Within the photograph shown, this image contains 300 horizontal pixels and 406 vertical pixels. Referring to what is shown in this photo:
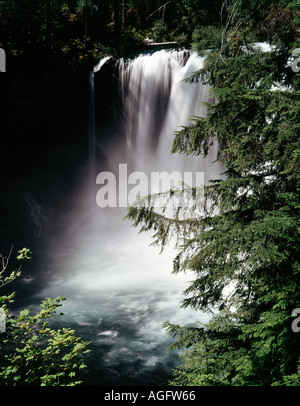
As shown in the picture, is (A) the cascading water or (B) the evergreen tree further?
(A) the cascading water

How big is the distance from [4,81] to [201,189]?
1403 cm

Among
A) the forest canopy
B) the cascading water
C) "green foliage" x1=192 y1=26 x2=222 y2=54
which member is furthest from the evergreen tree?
"green foliage" x1=192 y1=26 x2=222 y2=54

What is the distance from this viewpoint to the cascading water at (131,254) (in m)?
8.30

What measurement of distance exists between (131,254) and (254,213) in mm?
11434

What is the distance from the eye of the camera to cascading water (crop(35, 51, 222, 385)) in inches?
327

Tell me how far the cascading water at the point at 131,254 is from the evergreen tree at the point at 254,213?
190cm

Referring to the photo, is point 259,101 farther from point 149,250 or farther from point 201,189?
point 149,250

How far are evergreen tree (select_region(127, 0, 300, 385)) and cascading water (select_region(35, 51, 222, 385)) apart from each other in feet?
6.24

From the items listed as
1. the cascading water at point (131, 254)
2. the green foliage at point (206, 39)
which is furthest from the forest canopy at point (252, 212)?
the green foliage at point (206, 39)

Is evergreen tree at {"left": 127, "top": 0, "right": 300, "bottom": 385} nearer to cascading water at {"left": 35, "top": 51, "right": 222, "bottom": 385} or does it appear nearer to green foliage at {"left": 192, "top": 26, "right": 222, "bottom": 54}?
cascading water at {"left": 35, "top": 51, "right": 222, "bottom": 385}

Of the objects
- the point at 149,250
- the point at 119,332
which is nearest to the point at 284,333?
the point at 119,332

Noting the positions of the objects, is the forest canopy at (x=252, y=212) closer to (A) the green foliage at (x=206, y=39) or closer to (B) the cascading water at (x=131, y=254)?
(B) the cascading water at (x=131, y=254)

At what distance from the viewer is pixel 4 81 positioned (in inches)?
584
